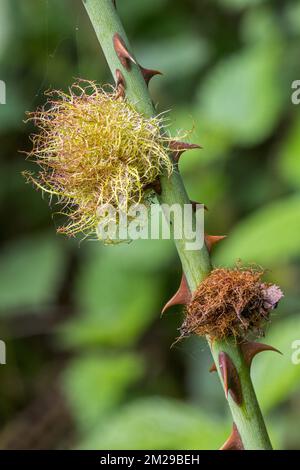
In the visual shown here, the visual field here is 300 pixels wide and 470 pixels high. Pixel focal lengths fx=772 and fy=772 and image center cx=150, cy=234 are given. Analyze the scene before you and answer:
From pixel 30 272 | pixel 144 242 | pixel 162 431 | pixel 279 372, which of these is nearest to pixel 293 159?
pixel 144 242

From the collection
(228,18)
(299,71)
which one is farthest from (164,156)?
(228,18)

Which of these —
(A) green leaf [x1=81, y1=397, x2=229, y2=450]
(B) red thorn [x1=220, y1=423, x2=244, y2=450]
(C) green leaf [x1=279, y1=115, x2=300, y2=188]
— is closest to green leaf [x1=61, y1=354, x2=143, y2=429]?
(A) green leaf [x1=81, y1=397, x2=229, y2=450]

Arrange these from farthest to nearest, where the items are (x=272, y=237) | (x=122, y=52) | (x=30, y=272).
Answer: (x=30, y=272)
(x=272, y=237)
(x=122, y=52)

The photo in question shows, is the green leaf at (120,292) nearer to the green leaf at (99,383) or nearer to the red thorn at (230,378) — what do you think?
the green leaf at (99,383)

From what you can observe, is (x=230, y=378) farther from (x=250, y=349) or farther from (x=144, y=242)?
(x=144, y=242)

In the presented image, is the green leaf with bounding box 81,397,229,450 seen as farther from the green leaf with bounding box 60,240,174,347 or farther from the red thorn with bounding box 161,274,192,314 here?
the red thorn with bounding box 161,274,192,314
